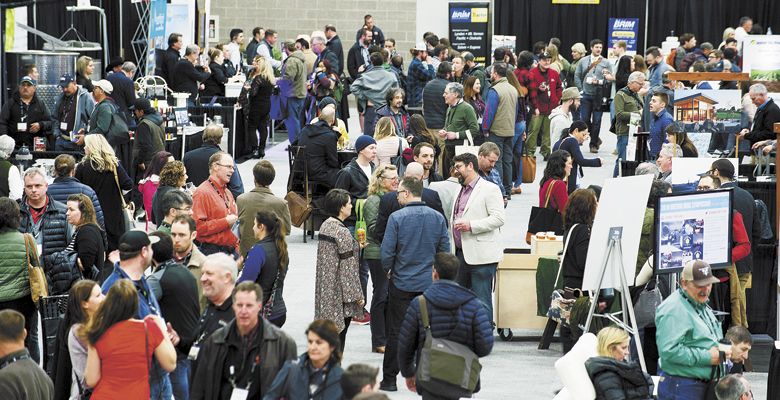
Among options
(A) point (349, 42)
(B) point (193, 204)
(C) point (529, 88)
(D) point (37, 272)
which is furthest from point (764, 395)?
(A) point (349, 42)

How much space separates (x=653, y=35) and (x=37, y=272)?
21257 millimetres

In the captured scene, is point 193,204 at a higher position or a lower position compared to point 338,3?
lower

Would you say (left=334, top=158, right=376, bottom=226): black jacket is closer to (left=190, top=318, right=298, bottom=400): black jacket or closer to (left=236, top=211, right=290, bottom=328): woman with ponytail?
(left=236, top=211, right=290, bottom=328): woman with ponytail

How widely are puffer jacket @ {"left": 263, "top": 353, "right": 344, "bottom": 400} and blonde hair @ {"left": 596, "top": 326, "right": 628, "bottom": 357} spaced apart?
5.13 feet

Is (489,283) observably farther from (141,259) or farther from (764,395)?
(141,259)

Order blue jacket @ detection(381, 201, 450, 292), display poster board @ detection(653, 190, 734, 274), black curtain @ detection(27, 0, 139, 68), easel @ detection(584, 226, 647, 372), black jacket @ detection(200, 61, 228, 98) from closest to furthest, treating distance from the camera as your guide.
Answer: easel @ detection(584, 226, 647, 372)
display poster board @ detection(653, 190, 734, 274)
blue jacket @ detection(381, 201, 450, 292)
black jacket @ detection(200, 61, 228, 98)
black curtain @ detection(27, 0, 139, 68)

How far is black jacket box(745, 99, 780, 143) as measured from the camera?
11867 millimetres

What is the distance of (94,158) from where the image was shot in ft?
33.2

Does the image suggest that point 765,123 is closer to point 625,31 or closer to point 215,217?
point 215,217

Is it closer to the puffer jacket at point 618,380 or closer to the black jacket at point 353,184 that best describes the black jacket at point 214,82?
the black jacket at point 353,184

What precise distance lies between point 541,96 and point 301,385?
1178 centimetres

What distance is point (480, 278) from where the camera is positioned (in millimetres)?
9047

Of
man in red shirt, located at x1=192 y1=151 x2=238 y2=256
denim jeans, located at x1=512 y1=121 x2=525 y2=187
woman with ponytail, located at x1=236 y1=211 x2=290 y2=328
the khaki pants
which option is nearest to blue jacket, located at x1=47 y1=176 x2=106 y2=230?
man in red shirt, located at x1=192 y1=151 x2=238 y2=256

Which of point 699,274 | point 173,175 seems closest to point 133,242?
point 699,274
